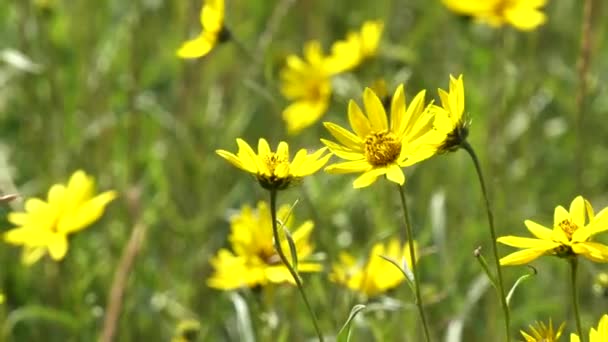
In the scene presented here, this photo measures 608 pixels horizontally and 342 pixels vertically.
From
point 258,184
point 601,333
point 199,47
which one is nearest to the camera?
point 601,333

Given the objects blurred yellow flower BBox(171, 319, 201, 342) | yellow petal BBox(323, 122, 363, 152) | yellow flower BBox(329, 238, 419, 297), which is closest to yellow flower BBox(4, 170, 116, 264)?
blurred yellow flower BBox(171, 319, 201, 342)

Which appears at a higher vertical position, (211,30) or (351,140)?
(211,30)

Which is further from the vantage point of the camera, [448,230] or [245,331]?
[448,230]

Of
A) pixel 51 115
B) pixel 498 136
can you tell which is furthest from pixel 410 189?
pixel 51 115

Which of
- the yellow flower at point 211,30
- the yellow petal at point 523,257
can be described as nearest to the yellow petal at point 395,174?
the yellow petal at point 523,257

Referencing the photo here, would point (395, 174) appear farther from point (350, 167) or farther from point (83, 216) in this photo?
point (83, 216)

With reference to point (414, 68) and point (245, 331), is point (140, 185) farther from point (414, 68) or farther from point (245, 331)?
point (245, 331)

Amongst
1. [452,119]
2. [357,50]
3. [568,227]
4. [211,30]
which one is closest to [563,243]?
[568,227]

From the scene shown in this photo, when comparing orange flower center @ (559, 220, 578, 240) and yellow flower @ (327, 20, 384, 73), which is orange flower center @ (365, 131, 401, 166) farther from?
yellow flower @ (327, 20, 384, 73)
